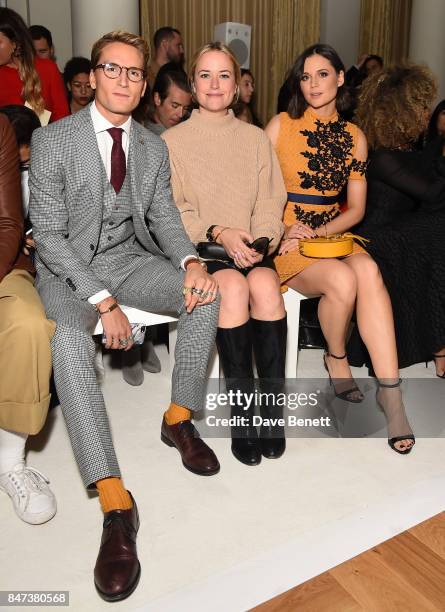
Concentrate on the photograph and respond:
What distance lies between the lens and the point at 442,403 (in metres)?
2.63

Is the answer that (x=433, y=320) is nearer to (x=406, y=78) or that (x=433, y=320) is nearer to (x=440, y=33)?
(x=406, y=78)

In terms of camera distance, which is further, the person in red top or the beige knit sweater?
the person in red top

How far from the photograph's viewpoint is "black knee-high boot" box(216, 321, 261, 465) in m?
2.19

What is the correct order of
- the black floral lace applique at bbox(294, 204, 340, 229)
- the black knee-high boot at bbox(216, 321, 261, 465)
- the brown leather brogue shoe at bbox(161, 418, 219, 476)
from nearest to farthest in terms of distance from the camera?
the brown leather brogue shoe at bbox(161, 418, 219, 476) < the black knee-high boot at bbox(216, 321, 261, 465) < the black floral lace applique at bbox(294, 204, 340, 229)

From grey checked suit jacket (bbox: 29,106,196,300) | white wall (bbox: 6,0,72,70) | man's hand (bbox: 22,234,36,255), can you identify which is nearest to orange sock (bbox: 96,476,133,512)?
grey checked suit jacket (bbox: 29,106,196,300)

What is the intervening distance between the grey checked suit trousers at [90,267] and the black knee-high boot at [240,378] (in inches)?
4.0

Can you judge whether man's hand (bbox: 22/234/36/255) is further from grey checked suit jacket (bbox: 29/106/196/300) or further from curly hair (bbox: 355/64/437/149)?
curly hair (bbox: 355/64/437/149)

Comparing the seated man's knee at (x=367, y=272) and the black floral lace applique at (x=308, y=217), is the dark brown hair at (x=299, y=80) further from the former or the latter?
the seated man's knee at (x=367, y=272)

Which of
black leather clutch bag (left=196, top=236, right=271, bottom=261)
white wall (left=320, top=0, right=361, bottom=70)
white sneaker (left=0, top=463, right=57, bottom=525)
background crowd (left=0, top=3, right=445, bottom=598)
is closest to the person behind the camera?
white sneaker (left=0, top=463, right=57, bottom=525)

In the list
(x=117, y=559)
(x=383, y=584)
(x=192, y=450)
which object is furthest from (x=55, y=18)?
(x=383, y=584)

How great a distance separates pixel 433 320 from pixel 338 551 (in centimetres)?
139

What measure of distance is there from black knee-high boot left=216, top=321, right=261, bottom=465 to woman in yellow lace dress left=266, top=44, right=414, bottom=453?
41 centimetres

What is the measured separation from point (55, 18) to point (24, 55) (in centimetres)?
370

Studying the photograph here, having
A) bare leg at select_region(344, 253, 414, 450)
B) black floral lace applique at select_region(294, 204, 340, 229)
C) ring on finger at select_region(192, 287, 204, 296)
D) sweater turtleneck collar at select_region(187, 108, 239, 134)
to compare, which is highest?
sweater turtleneck collar at select_region(187, 108, 239, 134)
